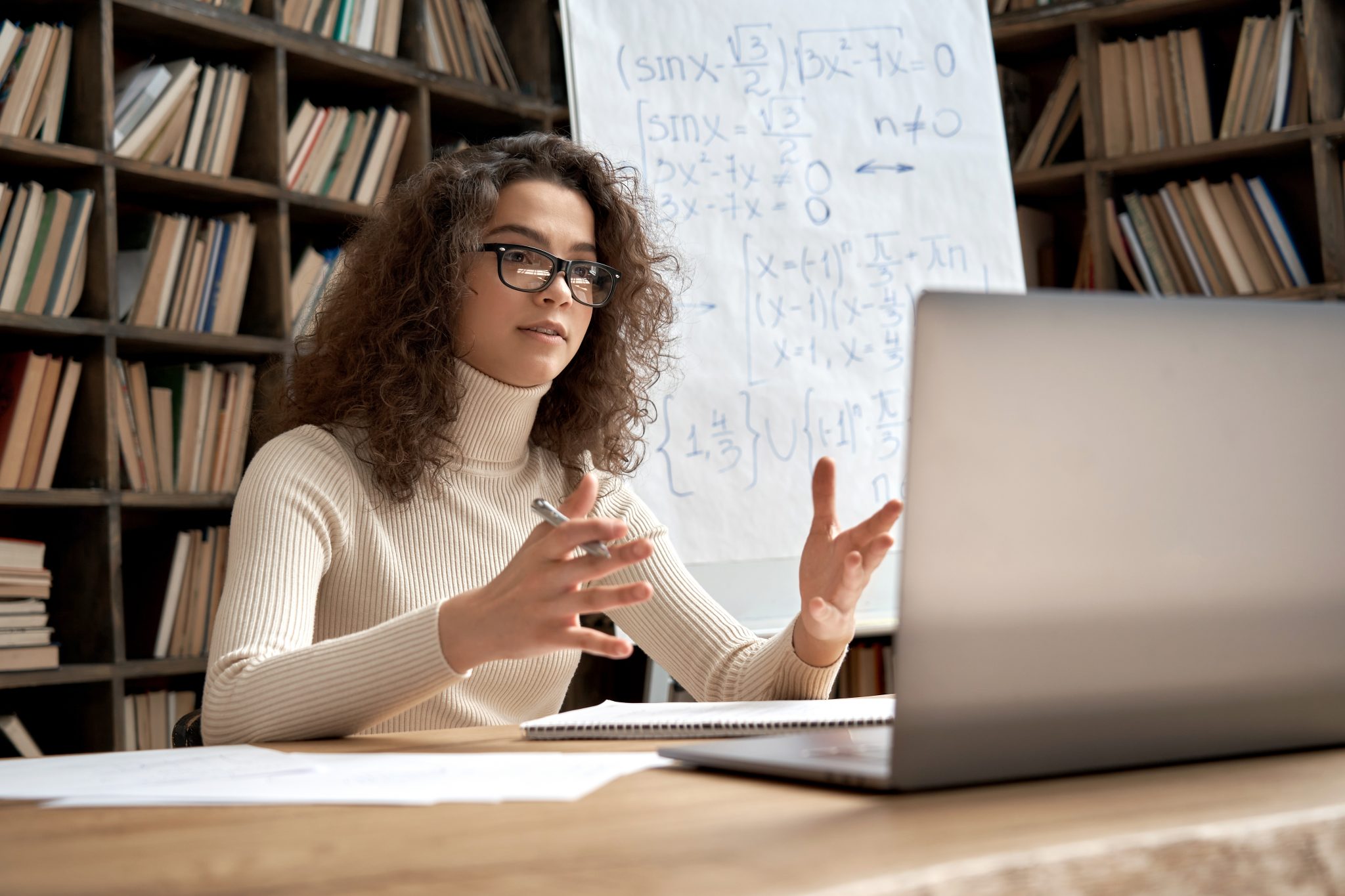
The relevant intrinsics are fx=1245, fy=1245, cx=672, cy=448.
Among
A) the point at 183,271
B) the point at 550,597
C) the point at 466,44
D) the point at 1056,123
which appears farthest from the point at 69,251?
the point at 1056,123

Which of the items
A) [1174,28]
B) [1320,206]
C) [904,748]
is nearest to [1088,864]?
[904,748]

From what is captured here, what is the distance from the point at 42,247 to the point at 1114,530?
2256 mm

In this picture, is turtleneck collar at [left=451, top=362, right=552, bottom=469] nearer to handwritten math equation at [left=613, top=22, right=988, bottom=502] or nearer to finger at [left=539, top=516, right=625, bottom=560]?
handwritten math equation at [left=613, top=22, right=988, bottom=502]

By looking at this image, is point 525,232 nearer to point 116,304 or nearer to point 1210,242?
point 116,304

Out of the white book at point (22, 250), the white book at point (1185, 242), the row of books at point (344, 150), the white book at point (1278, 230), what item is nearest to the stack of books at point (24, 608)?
the white book at point (22, 250)

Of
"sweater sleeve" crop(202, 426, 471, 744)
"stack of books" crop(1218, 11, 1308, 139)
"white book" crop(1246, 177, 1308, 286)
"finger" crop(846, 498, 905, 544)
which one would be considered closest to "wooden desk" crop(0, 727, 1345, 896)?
"sweater sleeve" crop(202, 426, 471, 744)

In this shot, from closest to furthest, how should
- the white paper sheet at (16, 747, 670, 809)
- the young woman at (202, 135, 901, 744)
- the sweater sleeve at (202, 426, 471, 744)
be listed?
the white paper sheet at (16, 747, 670, 809) → the sweater sleeve at (202, 426, 471, 744) → the young woman at (202, 135, 901, 744)

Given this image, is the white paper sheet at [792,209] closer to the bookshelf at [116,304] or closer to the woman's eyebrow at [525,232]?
the woman's eyebrow at [525,232]

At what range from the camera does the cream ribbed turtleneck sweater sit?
3.14ft

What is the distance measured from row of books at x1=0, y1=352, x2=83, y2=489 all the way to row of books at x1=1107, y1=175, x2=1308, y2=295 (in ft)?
7.32

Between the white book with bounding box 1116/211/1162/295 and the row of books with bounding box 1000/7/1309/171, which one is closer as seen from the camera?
the row of books with bounding box 1000/7/1309/171

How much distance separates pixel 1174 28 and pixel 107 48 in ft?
7.60

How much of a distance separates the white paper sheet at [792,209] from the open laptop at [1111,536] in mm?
1457

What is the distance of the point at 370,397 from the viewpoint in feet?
4.85
